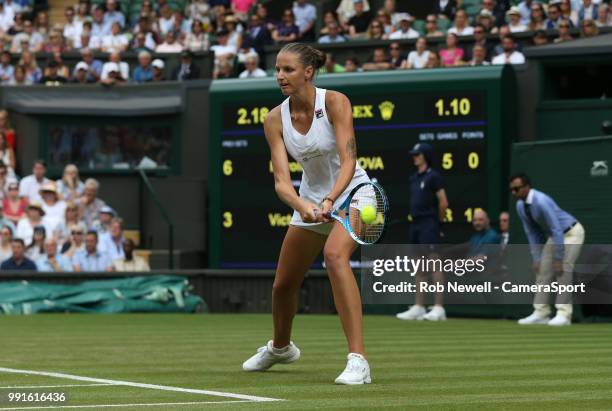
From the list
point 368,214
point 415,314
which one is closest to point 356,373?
point 368,214

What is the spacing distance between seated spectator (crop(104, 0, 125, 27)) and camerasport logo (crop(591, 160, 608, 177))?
12.3 metres

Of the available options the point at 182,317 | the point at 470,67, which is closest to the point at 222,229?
the point at 182,317

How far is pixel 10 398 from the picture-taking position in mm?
7258

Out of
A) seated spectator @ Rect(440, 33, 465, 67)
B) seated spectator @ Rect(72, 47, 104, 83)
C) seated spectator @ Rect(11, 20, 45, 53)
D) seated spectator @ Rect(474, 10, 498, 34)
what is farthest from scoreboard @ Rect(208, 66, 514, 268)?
seated spectator @ Rect(11, 20, 45, 53)

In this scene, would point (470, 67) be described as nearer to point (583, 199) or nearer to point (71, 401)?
point (583, 199)

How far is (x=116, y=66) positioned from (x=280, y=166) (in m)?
16.6

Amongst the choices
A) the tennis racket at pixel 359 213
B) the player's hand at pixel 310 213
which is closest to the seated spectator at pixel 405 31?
the tennis racket at pixel 359 213

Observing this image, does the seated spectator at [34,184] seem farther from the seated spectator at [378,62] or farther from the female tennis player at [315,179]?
the female tennis player at [315,179]

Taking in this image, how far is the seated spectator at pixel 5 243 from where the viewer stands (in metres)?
21.5

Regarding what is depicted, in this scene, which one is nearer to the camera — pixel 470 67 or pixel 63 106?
pixel 470 67

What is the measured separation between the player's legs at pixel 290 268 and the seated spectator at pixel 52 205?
13.9m

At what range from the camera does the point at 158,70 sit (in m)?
24.3

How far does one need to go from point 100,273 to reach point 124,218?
3009 mm

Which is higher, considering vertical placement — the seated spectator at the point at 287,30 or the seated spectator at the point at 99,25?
the seated spectator at the point at 99,25
